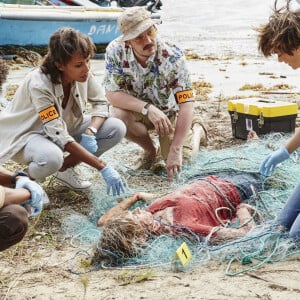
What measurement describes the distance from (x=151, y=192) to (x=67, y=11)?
8532 mm

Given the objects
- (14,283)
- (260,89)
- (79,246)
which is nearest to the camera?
(14,283)

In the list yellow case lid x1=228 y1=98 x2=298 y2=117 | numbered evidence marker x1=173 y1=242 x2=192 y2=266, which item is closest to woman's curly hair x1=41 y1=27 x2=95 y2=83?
numbered evidence marker x1=173 y1=242 x2=192 y2=266

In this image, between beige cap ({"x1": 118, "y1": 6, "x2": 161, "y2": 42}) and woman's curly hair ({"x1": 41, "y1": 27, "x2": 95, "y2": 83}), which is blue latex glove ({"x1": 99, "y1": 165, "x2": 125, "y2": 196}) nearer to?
woman's curly hair ({"x1": 41, "y1": 27, "x2": 95, "y2": 83})

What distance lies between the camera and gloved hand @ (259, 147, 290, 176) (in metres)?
A: 3.58

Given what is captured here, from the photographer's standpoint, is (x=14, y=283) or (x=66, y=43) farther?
(x=66, y=43)

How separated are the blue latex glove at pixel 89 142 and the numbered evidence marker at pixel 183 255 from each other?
1.48 metres

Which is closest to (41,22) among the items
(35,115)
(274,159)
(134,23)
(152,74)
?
(152,74)

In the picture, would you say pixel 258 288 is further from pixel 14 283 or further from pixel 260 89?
pixel 260 89

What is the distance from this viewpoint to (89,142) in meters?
Result: 4.41

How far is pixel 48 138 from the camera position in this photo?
418cm

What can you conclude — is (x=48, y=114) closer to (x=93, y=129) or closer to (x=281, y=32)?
(x=93, y=129)

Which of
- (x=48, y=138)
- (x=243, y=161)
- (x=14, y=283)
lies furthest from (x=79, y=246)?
(x=243, y=161)

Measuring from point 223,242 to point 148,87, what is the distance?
1.78 metres

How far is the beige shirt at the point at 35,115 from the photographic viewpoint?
407cm
